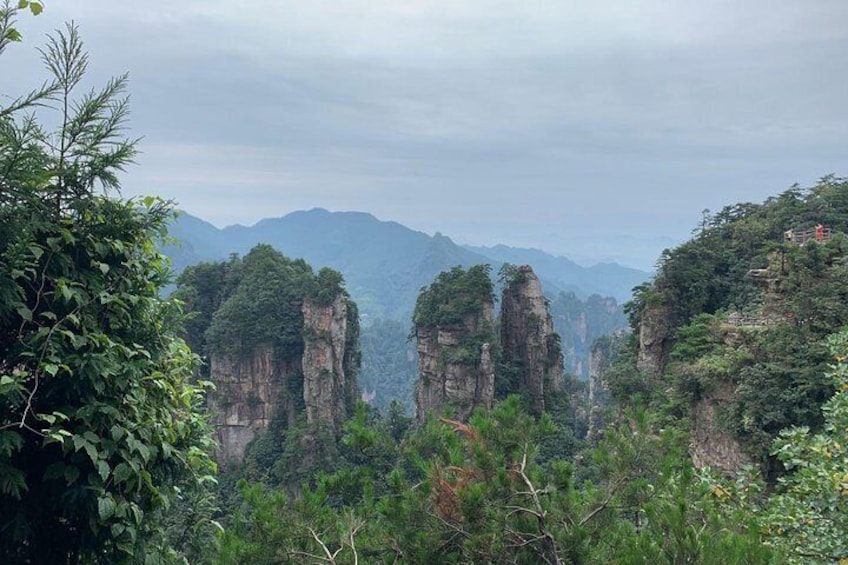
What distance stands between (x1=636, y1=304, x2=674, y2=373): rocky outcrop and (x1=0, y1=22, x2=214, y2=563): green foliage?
→ 16.7 meters

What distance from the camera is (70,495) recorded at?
262 cm

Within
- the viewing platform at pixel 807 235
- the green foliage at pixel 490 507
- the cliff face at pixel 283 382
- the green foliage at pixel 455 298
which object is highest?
the viewing platform at pixel 807 235

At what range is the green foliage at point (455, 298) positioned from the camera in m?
24.8

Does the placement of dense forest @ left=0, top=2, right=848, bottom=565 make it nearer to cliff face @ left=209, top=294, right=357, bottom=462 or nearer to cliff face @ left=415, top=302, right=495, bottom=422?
cliff face @ left=415, top=302, right=495, bottom=422

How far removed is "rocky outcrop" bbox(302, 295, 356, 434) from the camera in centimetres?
2573

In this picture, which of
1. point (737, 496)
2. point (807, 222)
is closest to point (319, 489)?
point (737, 496)

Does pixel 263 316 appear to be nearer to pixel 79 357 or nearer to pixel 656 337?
pixel 656 337

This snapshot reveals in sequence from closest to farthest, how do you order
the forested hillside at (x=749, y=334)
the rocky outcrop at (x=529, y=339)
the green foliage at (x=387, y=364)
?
the forested hillside at (x=749, y=334), the rocky outcrop at (x=529, y=339), the green foliage at (x=387, y=364)

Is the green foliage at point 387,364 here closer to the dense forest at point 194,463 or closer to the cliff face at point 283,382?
the cliff face at point 283,382

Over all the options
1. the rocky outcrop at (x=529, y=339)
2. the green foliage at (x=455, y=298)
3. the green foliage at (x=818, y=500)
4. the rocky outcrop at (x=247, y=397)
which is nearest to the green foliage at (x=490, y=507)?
the green foliage at (x=818, y=500)

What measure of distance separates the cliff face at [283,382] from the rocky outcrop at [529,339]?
22.6ft

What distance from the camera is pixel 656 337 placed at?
18078 millimetres

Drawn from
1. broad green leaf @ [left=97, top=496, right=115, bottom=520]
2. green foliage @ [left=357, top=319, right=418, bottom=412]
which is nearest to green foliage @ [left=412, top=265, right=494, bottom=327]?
broad green leaf @ [left=97, top=496, right=115, bottom=520]

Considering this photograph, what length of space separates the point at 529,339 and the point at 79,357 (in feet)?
77.8
